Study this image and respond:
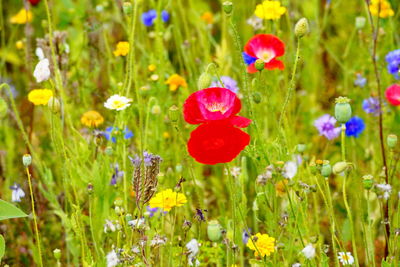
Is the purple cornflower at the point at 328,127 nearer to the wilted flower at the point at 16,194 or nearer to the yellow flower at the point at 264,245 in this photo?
the yellow flower at the point at 264,245

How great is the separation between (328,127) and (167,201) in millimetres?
564

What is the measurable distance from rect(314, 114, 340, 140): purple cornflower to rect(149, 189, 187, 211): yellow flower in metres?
0.53

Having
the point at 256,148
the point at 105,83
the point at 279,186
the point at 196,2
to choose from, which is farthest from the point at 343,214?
the point at 196,2

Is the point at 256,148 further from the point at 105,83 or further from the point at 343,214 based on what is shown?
the point at 105,83

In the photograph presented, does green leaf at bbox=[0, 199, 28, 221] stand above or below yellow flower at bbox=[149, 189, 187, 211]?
below

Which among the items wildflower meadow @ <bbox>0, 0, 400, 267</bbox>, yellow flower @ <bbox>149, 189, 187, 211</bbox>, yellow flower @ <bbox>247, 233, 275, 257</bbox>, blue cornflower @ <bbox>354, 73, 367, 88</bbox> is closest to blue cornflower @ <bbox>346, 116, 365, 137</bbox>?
wildflower meadow @ <bbox>0, 0, 400, 267</bbox>

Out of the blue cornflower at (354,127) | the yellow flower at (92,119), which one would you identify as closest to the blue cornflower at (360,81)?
the blue cornflower at (354,127)

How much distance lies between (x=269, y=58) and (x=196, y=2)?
4.52ft

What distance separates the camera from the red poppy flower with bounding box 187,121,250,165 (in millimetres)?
1108

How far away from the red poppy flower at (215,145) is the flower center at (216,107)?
72 millimetres

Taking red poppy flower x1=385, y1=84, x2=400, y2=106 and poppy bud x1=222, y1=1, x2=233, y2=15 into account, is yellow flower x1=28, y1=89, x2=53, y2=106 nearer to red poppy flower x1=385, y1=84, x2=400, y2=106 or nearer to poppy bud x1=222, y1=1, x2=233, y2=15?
poppy bud x1=222, y1=1, x2=233, y2=15

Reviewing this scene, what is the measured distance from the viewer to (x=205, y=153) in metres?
1.11

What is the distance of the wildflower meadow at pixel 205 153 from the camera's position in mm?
1223

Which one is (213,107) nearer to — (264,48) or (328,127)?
(264,48)
